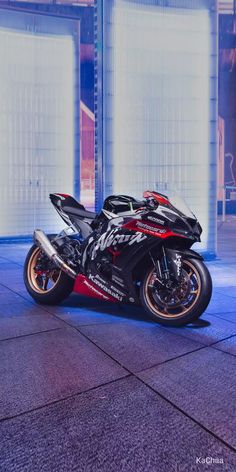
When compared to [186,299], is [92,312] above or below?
below

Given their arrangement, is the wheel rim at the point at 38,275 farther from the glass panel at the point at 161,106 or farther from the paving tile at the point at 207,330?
the glass panel at the point at 161,106

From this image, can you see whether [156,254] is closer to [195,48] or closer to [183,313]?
[183,313]

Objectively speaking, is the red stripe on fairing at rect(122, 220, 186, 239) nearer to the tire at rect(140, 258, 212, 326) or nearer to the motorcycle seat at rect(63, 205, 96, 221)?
the tire at rect(140, 258, 212, 326)

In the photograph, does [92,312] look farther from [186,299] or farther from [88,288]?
[186,299]

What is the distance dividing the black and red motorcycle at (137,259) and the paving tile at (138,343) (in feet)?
0.78

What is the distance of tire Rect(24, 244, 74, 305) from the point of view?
5066 mm

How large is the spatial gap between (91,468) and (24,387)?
969 millimetres

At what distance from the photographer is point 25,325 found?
4.32 m

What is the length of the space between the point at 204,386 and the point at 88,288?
2.04 meters

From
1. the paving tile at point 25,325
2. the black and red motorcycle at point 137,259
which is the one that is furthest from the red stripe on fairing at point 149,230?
the paving tile at point 25,325

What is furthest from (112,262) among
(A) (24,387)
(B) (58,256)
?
(A) (24,387)

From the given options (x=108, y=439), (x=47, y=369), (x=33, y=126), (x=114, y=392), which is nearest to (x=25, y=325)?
(x=47, y=369)

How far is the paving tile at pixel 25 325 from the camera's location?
4.09 m

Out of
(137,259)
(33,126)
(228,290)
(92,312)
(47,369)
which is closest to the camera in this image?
(47,369)
